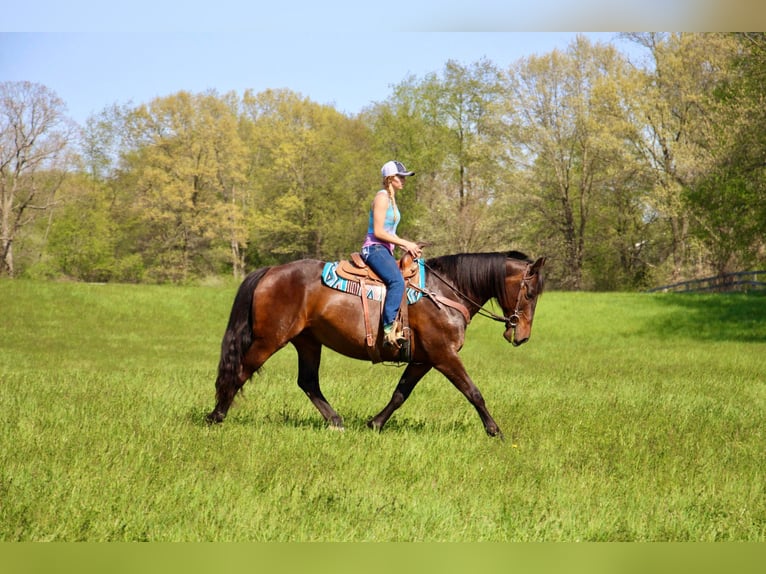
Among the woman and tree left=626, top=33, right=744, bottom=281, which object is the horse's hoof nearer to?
the woman

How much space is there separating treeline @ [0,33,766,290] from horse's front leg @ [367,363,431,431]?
104 ft

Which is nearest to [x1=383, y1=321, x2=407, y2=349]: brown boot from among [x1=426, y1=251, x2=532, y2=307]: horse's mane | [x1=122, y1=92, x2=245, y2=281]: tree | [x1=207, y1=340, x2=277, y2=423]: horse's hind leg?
[x1=426, y1=251, x2=532, y2=307]: horse's mane

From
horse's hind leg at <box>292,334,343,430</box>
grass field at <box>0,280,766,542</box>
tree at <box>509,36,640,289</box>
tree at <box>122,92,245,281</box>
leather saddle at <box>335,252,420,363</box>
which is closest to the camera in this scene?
grass field at <box>0,280,766,542</box>

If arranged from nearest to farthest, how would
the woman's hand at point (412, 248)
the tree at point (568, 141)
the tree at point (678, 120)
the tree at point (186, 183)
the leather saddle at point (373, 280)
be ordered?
the woman's hand at point (412, 248) < the leather saddle at point (373, 280) < the tree at point (678, 120) < the tree at point (568, 141) < the tree at point (186, 183)

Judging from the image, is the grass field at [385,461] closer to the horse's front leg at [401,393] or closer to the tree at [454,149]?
the horse's front leg at [401,393]

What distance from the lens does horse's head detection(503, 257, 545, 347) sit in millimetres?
9125

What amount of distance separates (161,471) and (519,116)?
44880 millimetres

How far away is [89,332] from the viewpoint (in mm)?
28094

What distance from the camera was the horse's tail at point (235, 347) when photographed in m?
9.24

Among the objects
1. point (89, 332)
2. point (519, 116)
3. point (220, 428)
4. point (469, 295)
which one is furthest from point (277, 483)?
point (519, 116)

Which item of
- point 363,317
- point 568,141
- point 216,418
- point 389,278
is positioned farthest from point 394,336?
→ point 568,141

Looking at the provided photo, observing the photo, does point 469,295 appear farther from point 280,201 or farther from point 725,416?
point 280,201

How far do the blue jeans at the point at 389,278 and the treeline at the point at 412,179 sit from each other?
105 feet

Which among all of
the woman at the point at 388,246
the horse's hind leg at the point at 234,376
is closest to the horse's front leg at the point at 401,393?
the woman at the point at 388,246
